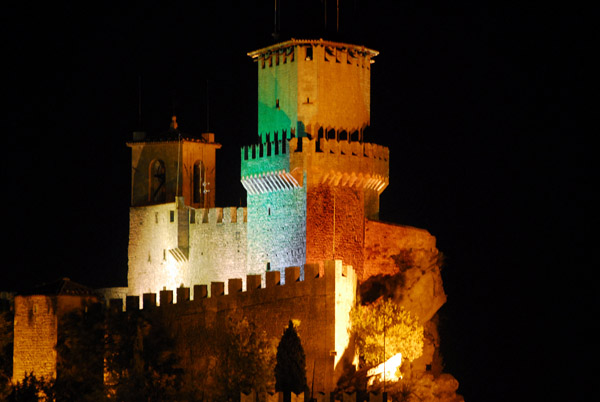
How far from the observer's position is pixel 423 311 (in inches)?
2408

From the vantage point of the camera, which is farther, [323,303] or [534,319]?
[534,319]

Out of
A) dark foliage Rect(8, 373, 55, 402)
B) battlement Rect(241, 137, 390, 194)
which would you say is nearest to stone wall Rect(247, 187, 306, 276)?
battlement Rect(241, 137, 390, 194)

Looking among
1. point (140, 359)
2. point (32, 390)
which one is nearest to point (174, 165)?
point (140, 359)

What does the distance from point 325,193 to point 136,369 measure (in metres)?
9.85

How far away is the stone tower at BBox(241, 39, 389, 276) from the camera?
59906 mm

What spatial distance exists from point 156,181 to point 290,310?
14831mm

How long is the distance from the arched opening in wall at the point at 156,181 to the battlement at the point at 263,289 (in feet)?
36.7

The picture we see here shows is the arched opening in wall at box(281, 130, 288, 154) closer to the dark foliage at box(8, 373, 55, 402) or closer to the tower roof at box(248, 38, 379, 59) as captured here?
the tower roof at box(248, 38, 379, 59)

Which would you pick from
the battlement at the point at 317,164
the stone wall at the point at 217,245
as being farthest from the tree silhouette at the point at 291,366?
the stone wall at the point at 217,245

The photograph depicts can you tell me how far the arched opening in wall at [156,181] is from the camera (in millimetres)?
68562

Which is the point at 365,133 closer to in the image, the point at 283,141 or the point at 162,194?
the point at 283,141

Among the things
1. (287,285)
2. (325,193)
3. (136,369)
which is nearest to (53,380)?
(136,369)

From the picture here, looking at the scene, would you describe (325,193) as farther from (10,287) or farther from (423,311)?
(10,287)

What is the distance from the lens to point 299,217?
5991 centimetres
